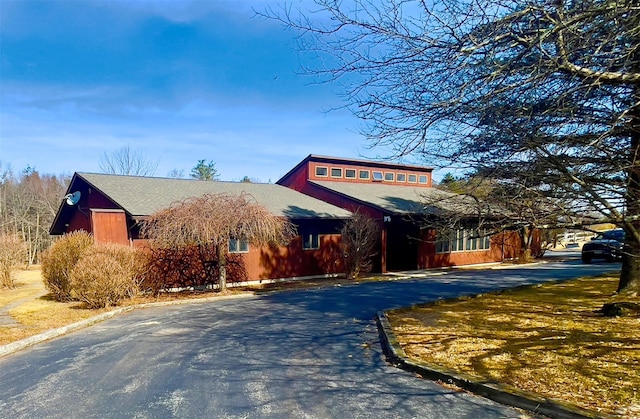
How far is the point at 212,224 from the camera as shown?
1229 centimetres

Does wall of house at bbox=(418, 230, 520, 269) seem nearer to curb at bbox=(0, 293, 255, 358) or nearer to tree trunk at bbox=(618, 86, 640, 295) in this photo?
curb at bbox=(0, 293, 255, 358)

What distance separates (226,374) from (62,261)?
993cm

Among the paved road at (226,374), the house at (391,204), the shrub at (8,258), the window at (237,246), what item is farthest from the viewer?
the house at (391,204)

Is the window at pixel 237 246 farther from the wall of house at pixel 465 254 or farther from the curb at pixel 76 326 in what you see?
the wall of house at pixel 465 254

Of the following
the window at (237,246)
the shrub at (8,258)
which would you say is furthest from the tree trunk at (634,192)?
the shrub at (8,258)

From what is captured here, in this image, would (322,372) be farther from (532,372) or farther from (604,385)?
(604,385)

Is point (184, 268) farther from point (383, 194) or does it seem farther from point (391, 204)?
point (383, 194)

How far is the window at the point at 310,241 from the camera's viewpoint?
1773 cm

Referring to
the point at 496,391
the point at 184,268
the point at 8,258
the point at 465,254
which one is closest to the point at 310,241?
the point at 184,268

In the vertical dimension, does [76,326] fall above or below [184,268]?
below

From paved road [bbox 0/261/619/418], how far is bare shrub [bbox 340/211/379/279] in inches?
298

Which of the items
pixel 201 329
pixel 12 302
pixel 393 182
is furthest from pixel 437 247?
pixel 12 302

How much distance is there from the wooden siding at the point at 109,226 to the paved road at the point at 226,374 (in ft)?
17.4

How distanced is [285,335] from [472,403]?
12.8ft
